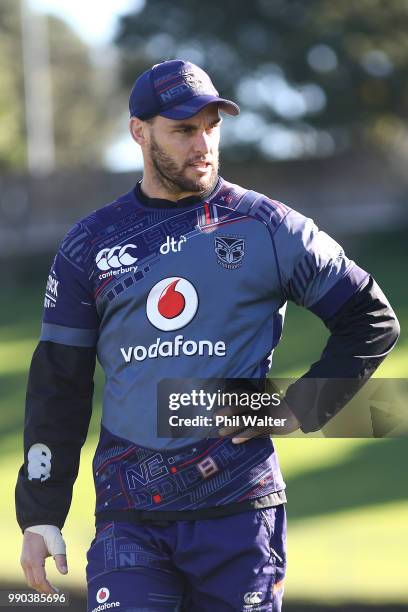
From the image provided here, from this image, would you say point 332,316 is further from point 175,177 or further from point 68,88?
point 68,88

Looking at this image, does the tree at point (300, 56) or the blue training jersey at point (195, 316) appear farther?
the tree at point (300, 56)

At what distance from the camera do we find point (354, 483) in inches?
491

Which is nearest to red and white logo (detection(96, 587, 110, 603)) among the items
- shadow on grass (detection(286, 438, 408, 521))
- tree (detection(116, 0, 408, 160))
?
shadow on grass (detection(286, 438, 408, 521))

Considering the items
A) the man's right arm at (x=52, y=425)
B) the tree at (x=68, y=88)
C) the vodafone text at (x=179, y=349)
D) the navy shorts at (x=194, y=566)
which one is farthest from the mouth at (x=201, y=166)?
the tree at (x=68, y=88)

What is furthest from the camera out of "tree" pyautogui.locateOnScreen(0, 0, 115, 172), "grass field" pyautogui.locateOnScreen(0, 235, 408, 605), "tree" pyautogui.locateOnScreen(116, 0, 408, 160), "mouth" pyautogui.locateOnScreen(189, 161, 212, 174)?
"tree" pyautogui.locateOnScreen(0, 0, 115, 172)

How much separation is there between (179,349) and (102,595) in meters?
0.70

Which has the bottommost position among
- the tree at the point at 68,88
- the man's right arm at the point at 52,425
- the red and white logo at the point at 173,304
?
the man's right arm at the point at 52,425

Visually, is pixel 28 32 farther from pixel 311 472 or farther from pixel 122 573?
pixel 122 573

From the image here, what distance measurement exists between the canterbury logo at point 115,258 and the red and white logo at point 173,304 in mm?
130

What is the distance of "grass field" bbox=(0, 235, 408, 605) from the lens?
283 inches

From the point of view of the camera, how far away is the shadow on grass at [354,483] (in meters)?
11.6

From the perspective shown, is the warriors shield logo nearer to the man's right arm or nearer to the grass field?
the man's right arm

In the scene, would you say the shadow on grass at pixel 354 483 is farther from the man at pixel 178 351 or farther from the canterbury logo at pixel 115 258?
the canterbury logo at pixel 115 258

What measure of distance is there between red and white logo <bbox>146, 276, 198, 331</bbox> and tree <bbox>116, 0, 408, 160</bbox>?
84.9 feet
